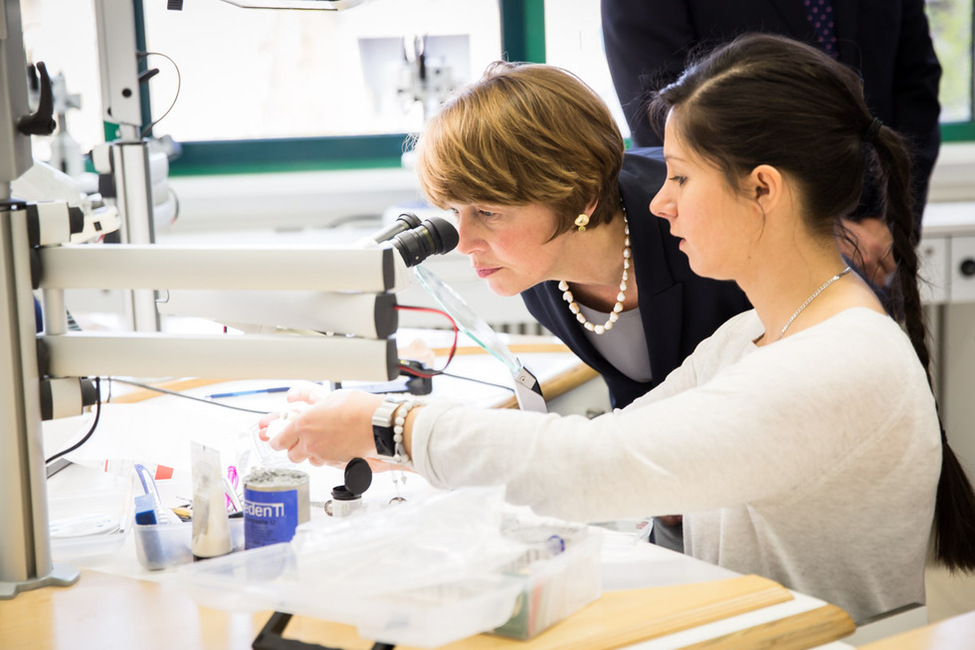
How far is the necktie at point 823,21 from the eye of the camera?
204 centimetres

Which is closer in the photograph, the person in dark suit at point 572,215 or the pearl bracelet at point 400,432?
the pearl bracelet at point 400,432

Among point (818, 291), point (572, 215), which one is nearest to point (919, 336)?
point (818, 291)

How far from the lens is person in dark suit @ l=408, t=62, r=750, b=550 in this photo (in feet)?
5.04

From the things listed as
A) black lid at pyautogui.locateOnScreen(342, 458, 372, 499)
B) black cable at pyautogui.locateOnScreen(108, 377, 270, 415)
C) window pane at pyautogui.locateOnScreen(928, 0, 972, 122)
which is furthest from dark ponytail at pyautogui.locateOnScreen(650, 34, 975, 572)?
window pane at pyautogui.locateOnScreen(928, 0, 972, 122)

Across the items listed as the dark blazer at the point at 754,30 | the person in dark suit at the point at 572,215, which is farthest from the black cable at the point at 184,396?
the dark blazer at the point at 754,30

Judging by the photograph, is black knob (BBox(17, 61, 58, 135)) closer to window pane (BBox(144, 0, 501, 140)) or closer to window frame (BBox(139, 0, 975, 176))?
window pane (BBox(144, 0, 501, 140))

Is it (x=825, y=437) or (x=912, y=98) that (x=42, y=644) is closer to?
(x=825, y=437)

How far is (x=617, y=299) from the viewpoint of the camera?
173cm

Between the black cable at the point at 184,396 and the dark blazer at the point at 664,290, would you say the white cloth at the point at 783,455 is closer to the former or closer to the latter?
the dark blazer at the point at 664,290

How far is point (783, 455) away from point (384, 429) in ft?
1.27

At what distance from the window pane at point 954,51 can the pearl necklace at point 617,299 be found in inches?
91.4

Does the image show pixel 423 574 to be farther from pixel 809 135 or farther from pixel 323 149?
pixel 323 149

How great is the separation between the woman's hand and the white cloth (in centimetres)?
8

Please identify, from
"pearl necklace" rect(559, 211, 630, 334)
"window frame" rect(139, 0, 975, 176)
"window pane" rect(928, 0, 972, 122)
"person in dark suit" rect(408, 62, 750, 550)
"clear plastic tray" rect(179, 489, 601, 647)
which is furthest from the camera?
"window pane" rect(928, 0, 972, 122)
